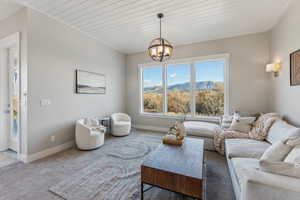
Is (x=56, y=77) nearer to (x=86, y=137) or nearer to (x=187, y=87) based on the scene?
(x=86, y=137)

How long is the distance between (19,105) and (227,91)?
5.18 metres

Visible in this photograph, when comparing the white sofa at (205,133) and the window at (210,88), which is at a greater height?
the window at (210,88)

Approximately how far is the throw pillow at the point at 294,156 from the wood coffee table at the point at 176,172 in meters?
0.83

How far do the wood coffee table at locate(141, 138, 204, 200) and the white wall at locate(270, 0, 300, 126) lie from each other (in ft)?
6.93

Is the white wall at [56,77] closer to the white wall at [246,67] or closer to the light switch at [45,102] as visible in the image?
the light switch at [45,102]

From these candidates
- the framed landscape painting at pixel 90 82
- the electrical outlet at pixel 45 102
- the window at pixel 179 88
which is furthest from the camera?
the window at pixel 179 88

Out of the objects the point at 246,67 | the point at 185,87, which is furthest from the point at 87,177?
the point at 246,67

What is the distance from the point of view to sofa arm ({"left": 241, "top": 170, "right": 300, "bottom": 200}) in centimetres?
97

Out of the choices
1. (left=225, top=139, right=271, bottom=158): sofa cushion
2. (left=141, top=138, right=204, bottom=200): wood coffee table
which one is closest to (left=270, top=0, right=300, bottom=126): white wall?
(left=225, top=139, right=271, bottom=158): sofa cushion

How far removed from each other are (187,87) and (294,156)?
3.40 meters

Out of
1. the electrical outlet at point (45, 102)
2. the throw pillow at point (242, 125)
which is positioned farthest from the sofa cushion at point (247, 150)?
Result: the electrical outlet at point (45, 102)

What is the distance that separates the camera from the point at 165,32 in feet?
11.9

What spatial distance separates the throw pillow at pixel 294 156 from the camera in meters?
1.21

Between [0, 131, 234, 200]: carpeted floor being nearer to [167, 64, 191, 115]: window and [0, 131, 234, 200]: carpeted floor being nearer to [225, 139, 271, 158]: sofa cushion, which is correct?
[225, 139, 271, 158]: sofa cushion
